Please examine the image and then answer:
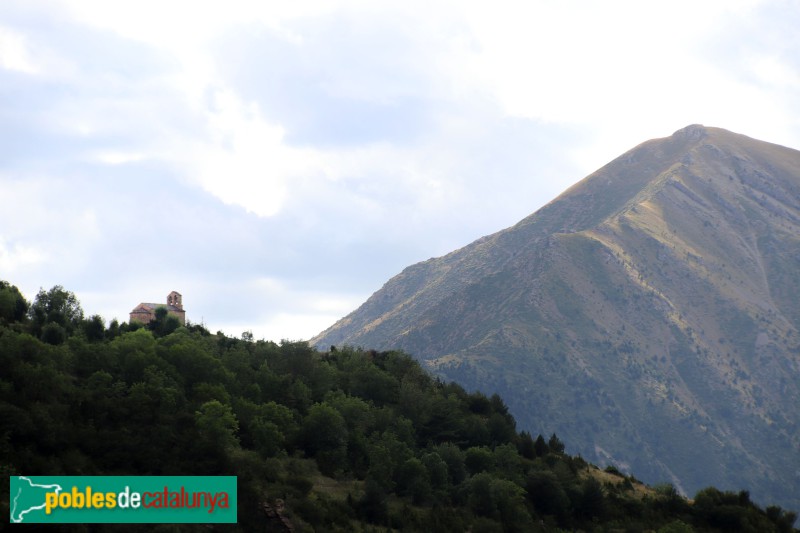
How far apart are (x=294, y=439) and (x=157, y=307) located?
→ 63.7 m

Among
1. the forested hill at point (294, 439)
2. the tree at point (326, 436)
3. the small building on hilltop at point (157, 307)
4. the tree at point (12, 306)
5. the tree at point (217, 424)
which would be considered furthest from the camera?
the small building on hilltop at point (157, 307)

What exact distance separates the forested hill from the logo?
146 centimetres

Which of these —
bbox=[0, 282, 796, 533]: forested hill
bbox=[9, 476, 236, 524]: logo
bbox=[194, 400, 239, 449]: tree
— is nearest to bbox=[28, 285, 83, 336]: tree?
bbox=[0, 282, 796, 533]: forested hill

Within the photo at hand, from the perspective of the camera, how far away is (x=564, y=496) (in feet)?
318

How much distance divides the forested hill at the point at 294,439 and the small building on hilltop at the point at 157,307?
1786cm

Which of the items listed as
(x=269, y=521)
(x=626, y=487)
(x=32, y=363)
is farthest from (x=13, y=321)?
(x=626, y=487)

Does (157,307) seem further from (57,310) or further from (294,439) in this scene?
(294,439)

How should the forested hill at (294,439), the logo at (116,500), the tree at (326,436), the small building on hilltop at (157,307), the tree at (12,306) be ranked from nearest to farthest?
the logo at (116,500) < the forested hill at (294,439) < the tree at (326,436) < the tree at (12,306) < the small building on hilltop at (157,307)

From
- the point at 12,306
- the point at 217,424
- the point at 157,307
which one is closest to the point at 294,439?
the point at 217,424

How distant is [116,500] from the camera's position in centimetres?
5991

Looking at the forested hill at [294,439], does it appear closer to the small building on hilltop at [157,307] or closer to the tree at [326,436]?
the tree at [326,436]

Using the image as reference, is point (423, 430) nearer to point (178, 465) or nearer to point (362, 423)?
point (362, 423)

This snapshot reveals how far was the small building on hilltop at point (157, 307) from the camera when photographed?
150 meters

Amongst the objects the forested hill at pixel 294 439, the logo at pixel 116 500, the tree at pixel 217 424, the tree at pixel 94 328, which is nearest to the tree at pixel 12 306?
the forested hill at pixel 294 439
